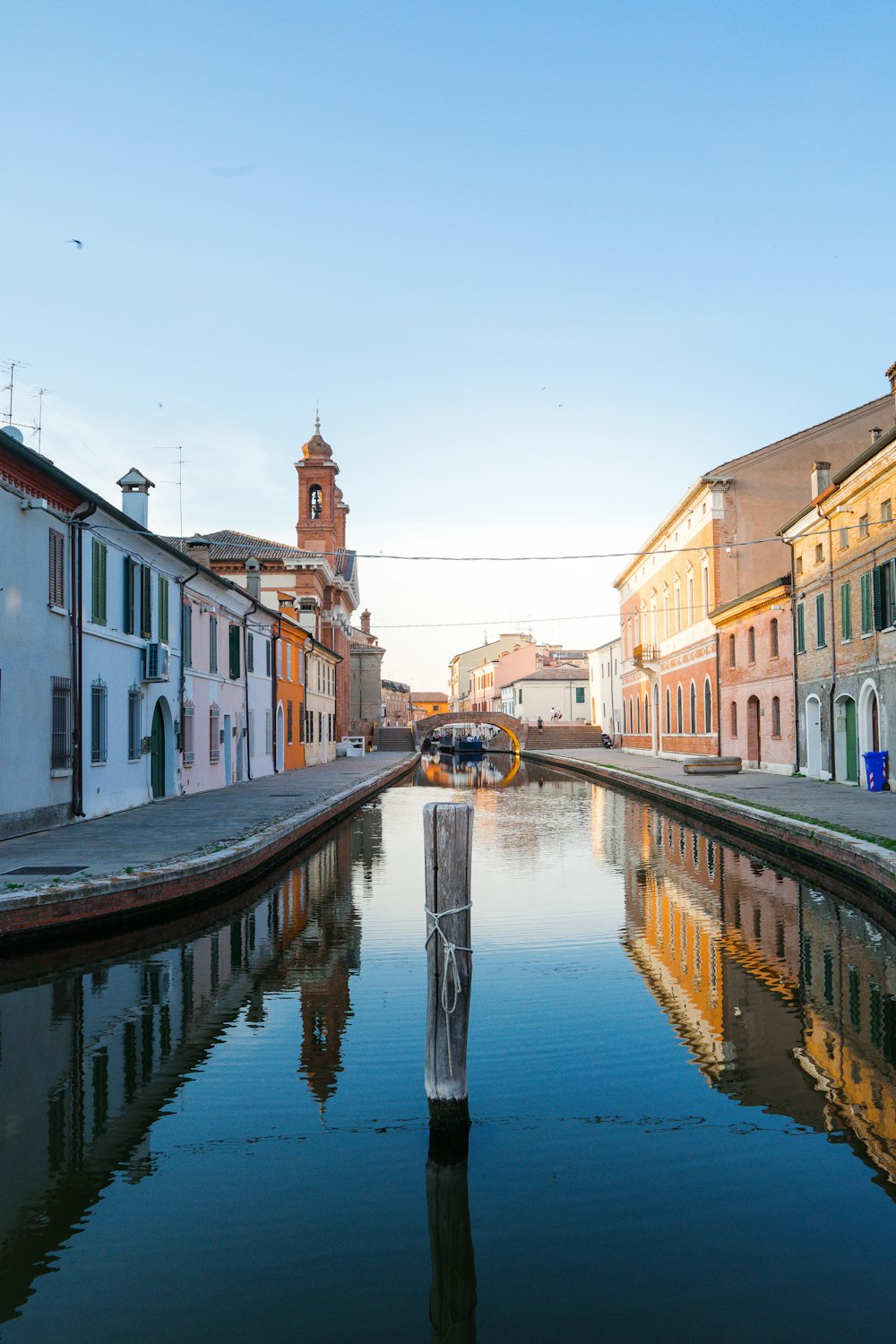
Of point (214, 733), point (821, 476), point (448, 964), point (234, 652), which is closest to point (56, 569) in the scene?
point (214, 733)

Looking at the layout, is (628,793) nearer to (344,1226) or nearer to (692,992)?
(692,992)

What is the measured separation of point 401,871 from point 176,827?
3.73 m

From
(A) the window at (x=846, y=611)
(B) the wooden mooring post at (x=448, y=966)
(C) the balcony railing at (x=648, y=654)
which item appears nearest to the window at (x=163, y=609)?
(A) the window at (x=846, y=611)

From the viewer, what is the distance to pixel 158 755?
2300 centimetres

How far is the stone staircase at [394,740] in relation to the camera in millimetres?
70125

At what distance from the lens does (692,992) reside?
8.50 m

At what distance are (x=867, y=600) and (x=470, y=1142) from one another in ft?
67.5

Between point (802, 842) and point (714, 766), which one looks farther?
point (714, 766)

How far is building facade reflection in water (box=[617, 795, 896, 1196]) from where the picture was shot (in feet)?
19.9

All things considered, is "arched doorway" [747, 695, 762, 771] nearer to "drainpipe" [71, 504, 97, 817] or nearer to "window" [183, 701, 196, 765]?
"window" [183, 701, 196, 765]

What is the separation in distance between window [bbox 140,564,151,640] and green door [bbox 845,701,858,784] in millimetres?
16292

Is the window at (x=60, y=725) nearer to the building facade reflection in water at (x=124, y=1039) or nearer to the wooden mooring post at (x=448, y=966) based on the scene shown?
the building facade reflection in water at (x=124, y=1039)

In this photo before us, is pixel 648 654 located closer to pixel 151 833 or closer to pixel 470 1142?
pixel 151 833

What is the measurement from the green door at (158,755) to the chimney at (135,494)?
4.65m
